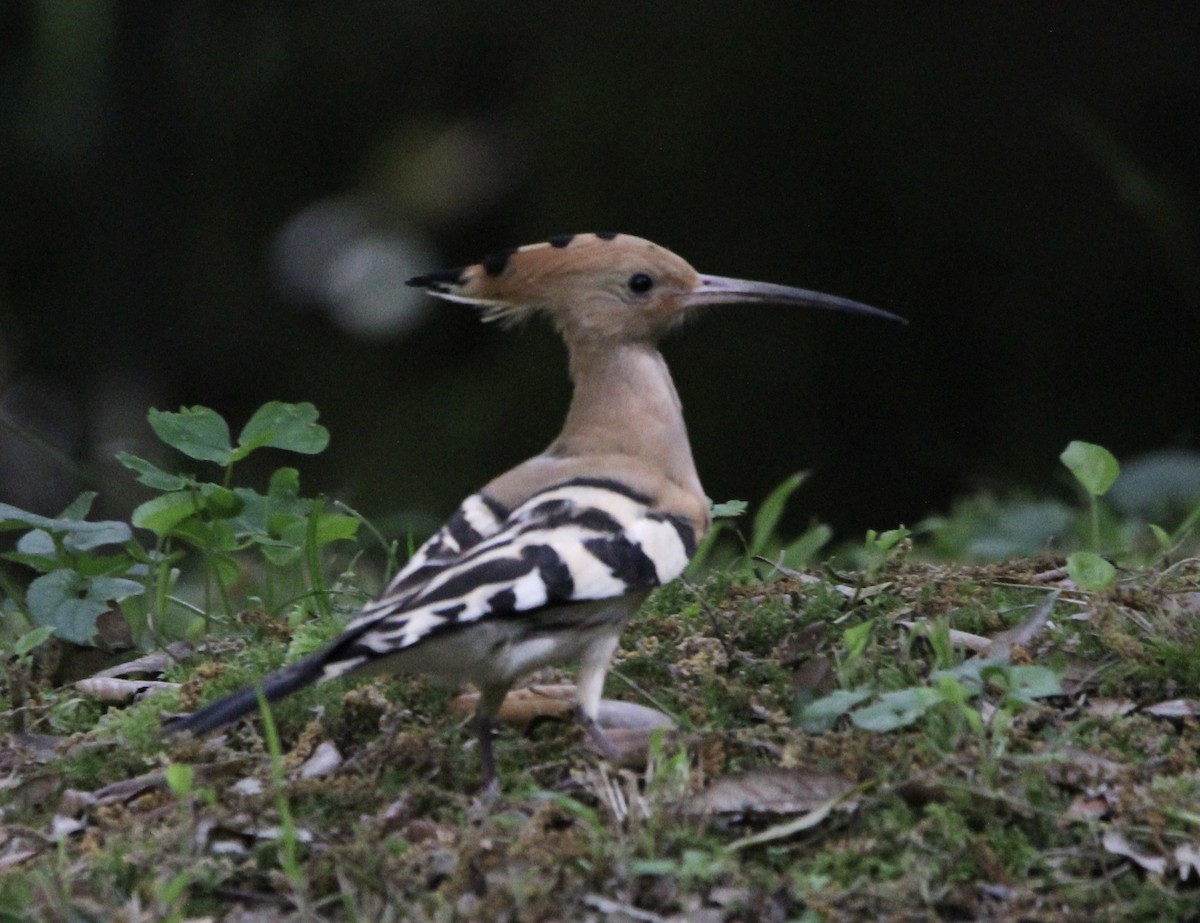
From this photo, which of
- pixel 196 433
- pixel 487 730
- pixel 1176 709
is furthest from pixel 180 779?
pixel 1176 709

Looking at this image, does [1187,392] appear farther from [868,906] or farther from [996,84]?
[868,906]

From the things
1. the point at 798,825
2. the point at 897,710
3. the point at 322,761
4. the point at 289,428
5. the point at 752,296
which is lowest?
the point at 322,761

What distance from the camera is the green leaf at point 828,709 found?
2975 millimetres

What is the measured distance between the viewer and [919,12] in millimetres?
7469

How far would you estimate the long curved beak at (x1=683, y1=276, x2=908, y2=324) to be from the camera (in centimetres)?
388

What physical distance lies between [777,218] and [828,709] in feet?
15.8

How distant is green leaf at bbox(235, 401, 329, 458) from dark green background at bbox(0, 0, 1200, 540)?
3.38 metres

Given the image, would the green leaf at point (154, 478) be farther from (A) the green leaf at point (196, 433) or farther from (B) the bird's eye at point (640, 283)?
(B) the bird's eye at point (640, 283)

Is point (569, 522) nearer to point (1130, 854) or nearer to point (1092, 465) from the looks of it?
point (1130, 854)

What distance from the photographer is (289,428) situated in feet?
12.7

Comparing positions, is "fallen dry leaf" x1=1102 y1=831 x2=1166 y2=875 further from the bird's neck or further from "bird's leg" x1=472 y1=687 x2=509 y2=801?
the bird's neck

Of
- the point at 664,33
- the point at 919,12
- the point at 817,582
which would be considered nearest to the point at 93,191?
the point at 664,33

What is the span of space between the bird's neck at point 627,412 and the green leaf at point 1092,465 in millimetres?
740

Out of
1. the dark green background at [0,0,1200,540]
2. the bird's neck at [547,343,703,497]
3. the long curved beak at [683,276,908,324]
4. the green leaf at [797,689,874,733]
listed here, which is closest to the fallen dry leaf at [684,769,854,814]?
the green leaf at [797,689,874,733]
